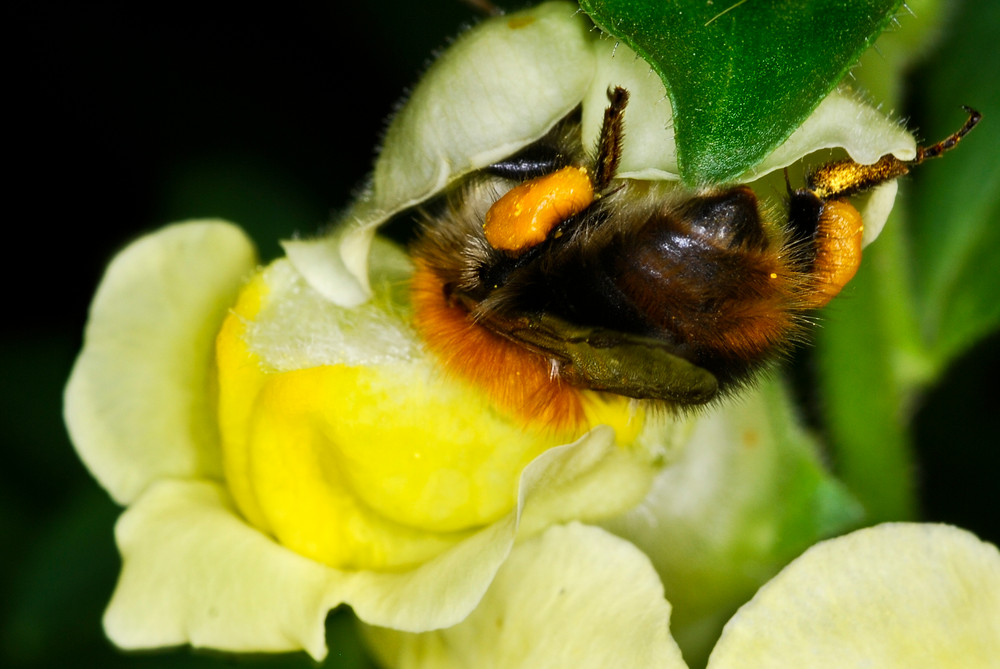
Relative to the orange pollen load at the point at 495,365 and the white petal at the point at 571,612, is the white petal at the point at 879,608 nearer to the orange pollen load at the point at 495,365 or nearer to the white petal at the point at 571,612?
the white petal at the point at 571,612

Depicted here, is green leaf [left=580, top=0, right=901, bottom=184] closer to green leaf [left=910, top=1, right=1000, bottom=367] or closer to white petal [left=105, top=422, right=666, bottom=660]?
white petal [left=105, top=422, right=666, bottom=660]

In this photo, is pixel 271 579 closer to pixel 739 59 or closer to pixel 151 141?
pixel 739 59

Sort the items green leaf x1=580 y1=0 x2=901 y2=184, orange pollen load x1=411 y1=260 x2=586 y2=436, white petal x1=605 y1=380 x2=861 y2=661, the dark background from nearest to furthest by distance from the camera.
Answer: green leaf x1=580 y1=0 x2=901 y2=184
orange pollen load x1=411 y1=260 x2=586 y2=436
white petal x1=605 y1=380 x2=861 y2=661
the dark background

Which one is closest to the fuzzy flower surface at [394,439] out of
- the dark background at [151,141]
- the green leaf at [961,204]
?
the green leaf at [961,204]

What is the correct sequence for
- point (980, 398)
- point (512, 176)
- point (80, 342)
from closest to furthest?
point (512, 176), point (980, 398), point (80, 342)

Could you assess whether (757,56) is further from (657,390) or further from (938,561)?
(938,561)

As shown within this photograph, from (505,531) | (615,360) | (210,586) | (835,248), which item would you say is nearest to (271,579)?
(210,586)

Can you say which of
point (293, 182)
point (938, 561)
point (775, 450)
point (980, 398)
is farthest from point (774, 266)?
point (293, 182)

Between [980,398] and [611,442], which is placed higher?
[611,442]

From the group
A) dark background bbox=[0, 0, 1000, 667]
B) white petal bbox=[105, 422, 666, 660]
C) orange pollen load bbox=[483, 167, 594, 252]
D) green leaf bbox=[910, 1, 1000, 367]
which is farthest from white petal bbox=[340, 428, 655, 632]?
dark background bbox=[0, 0, 1000, 667]
